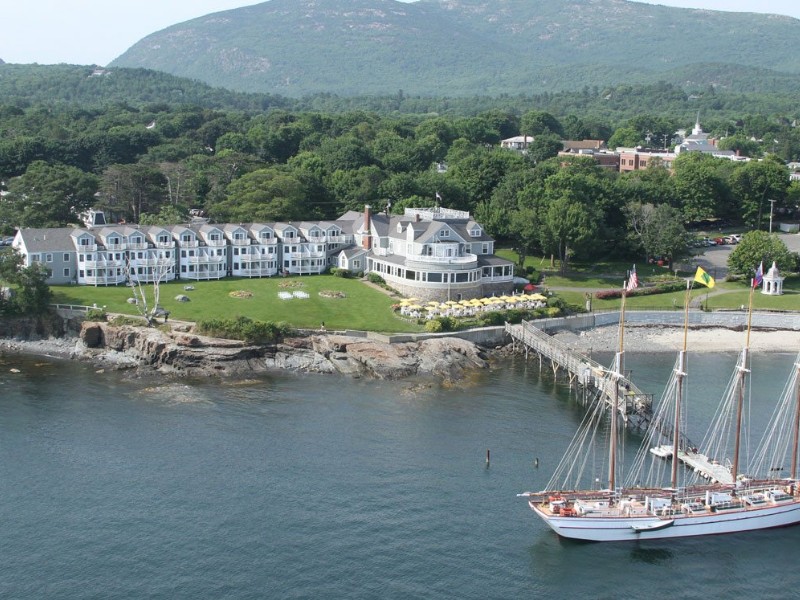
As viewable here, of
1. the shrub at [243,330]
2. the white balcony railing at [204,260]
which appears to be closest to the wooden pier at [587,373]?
the shrub at [243,330]

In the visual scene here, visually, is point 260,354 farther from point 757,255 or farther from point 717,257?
point 717,257

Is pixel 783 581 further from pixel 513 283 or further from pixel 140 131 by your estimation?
pixel 140 131

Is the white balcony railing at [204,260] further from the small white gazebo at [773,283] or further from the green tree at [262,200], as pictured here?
the small white gazebo at [773,283]

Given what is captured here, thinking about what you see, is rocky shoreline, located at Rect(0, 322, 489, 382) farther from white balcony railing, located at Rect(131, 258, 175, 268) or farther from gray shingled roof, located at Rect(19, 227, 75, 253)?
white balcony railing, located at Rect(131, 258, 175, 268)

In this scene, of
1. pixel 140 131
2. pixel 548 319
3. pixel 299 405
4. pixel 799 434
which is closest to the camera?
pixel 799 434

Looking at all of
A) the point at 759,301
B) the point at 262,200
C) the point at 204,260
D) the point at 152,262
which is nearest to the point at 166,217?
the point at 262,200

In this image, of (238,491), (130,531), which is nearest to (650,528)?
(238,491)

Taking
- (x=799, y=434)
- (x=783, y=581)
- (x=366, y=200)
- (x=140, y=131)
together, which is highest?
(x=140, y=131)
